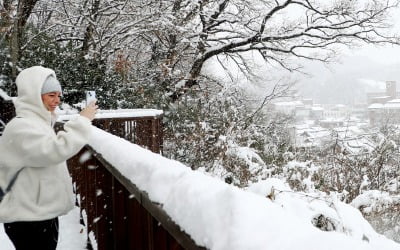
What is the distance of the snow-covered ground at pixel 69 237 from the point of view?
13.2 feet

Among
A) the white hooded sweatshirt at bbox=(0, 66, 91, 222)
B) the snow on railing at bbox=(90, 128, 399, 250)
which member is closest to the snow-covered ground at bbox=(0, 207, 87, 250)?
the white hooded sweatshirt at bbox=(0, 66, 91, 222)

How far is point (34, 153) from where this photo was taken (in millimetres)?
2336

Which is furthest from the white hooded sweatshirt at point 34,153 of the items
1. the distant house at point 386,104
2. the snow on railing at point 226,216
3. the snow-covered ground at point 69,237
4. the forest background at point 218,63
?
the distant house at point 386,104

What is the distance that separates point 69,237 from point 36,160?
215cm

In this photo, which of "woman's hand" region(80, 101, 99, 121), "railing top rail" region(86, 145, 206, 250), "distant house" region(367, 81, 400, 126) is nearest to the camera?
"railing top rail" region(86, 145, 206, 250)

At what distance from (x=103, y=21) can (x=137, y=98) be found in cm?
364

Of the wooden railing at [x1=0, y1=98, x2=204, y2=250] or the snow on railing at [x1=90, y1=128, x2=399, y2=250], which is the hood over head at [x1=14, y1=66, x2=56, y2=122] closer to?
the wooden railing at [x1=0, y1=98, x2=204, y2=250]

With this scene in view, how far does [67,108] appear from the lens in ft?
35.8

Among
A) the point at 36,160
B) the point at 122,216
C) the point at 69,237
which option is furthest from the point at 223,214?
the point at 69,237

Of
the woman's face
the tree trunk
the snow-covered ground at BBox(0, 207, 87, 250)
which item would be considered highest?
the tree trunk

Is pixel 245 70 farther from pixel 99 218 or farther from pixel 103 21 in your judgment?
pixel 99 218

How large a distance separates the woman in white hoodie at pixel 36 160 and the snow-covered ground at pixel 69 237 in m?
1.44

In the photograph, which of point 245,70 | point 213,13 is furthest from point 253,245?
point 245,70

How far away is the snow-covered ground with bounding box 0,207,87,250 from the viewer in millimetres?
4023
